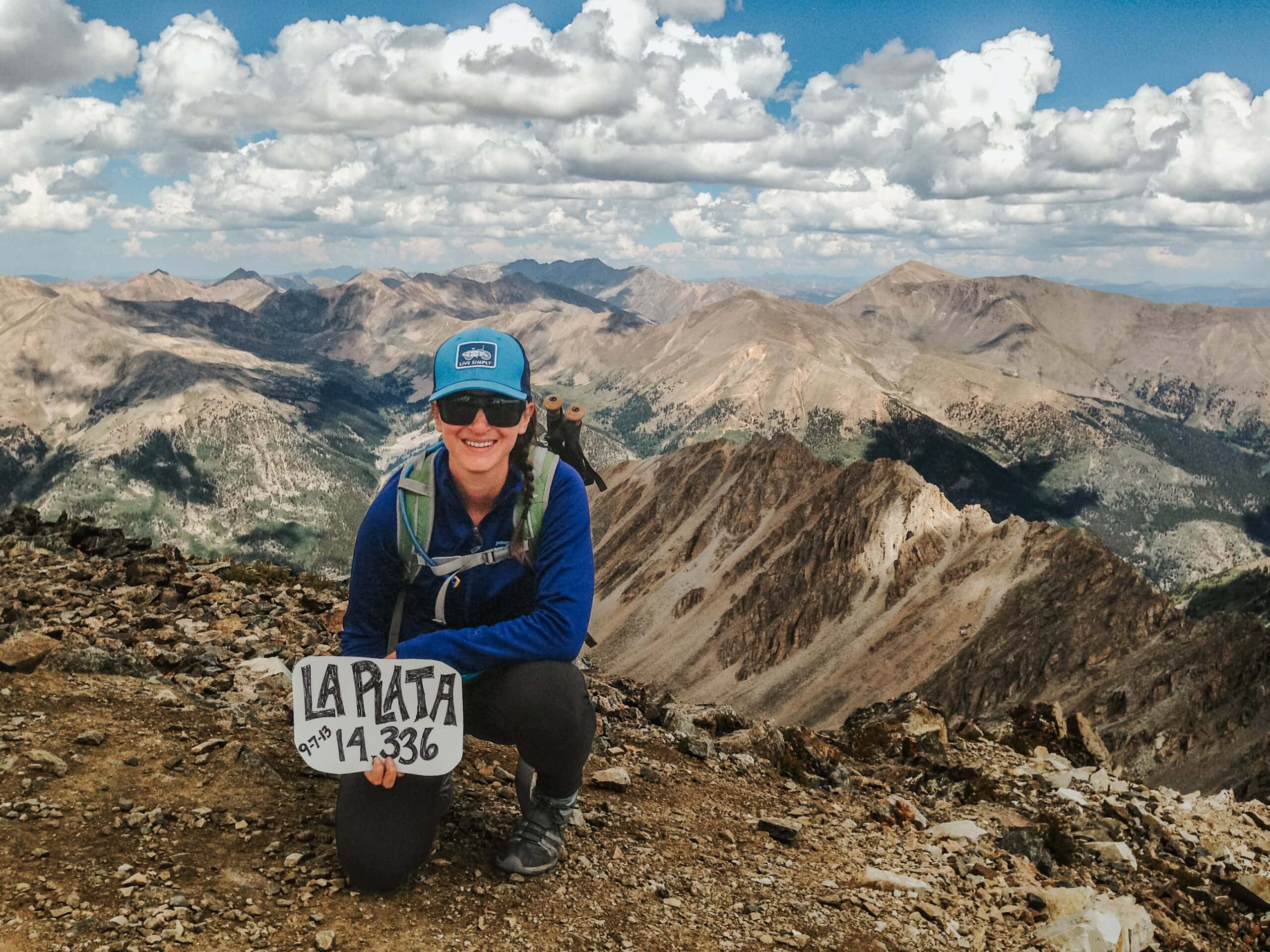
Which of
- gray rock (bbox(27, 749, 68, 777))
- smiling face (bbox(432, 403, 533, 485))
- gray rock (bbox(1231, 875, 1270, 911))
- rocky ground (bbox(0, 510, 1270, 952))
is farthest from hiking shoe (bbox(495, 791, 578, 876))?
gray rock (bbox(1231, 875, 1270, 911))

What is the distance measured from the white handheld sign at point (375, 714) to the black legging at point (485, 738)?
0.34m

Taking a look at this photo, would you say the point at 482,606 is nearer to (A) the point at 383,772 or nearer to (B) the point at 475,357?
(A) the point at 383,772

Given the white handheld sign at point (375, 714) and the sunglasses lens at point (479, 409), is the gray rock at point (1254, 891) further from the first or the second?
the sunglasses lens at point (479, 409)

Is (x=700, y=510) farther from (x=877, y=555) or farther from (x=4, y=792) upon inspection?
(x=4, y=792)

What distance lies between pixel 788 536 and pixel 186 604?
371 feet

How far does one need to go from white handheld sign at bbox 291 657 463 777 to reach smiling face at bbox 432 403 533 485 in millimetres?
1871

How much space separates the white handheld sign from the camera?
297 inches

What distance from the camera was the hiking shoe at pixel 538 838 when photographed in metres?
8.17

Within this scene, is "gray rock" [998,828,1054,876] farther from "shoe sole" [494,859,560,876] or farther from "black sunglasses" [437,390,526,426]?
"black sunglasses" [437,390,526,426]

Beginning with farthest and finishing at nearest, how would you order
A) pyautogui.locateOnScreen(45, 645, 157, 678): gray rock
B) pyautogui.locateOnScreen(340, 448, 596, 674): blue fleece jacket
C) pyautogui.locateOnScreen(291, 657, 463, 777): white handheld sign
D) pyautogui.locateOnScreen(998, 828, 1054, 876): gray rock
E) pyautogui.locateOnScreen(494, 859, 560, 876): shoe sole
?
1. pyautogui.locateOnScreen(45, 645, 157, 678): gray rock
2. pyautogui.locateOnScreen(998, 828, 1054, 876): gray rock
3. pyautogui.locateOnScreen(494, 859, 560, 876): shoe sole
4. pyautogui.locateOnScreen(340, 448, 596, 674): blue fleece jacket
5. pyautogui.locateOnScreen(291, 657, 463, 777): white handheld sign

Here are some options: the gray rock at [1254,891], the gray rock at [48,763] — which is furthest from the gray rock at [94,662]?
the gray rock at [1254,891]

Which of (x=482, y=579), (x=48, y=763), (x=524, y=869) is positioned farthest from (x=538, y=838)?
(x=48, y=763)

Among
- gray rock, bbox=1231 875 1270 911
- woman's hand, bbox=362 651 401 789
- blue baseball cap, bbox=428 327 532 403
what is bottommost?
gray rock, bbox=1231 875 1270 911

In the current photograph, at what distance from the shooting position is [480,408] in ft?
25.1
